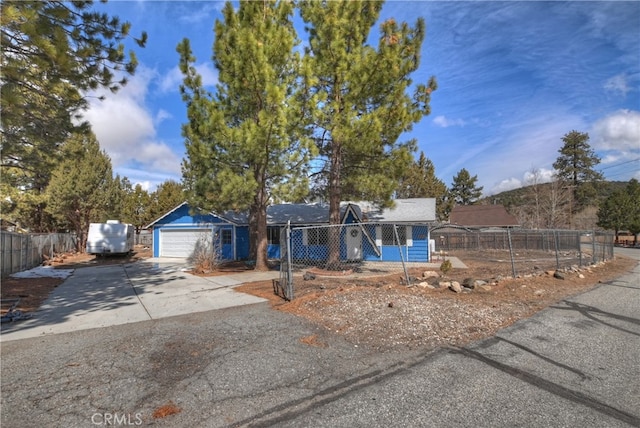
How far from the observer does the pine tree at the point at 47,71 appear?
4922 millimetres

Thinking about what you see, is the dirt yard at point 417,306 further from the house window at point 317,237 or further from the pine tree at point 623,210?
the pine tree at point 623,210

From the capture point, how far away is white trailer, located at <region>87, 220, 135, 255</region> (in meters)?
23.8

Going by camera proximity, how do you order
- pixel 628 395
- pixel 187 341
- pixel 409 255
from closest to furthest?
pixel 628 395 < pixel 187 341 < pixel 409 255

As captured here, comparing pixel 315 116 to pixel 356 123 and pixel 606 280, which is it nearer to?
pixel 356 123

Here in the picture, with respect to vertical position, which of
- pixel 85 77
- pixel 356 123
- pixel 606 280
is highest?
pixel 356 123

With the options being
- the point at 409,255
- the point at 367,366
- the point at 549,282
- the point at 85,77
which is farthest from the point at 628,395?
the point at 409,255

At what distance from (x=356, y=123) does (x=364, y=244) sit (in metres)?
10.1

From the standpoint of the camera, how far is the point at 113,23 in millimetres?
6113

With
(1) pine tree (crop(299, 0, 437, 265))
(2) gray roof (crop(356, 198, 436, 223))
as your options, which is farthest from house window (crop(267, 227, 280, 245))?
(1) pine tree (crop(299, 0, 437, 265))

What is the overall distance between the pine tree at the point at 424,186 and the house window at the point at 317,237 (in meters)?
19.8

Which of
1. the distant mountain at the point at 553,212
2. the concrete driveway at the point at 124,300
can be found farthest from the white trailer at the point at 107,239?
the distant mountain at the point at 553,212

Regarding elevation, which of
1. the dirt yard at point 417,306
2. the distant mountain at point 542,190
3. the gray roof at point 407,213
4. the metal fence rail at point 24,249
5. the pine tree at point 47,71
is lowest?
the dirt yard at point 417,306

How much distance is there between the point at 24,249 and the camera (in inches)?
659
